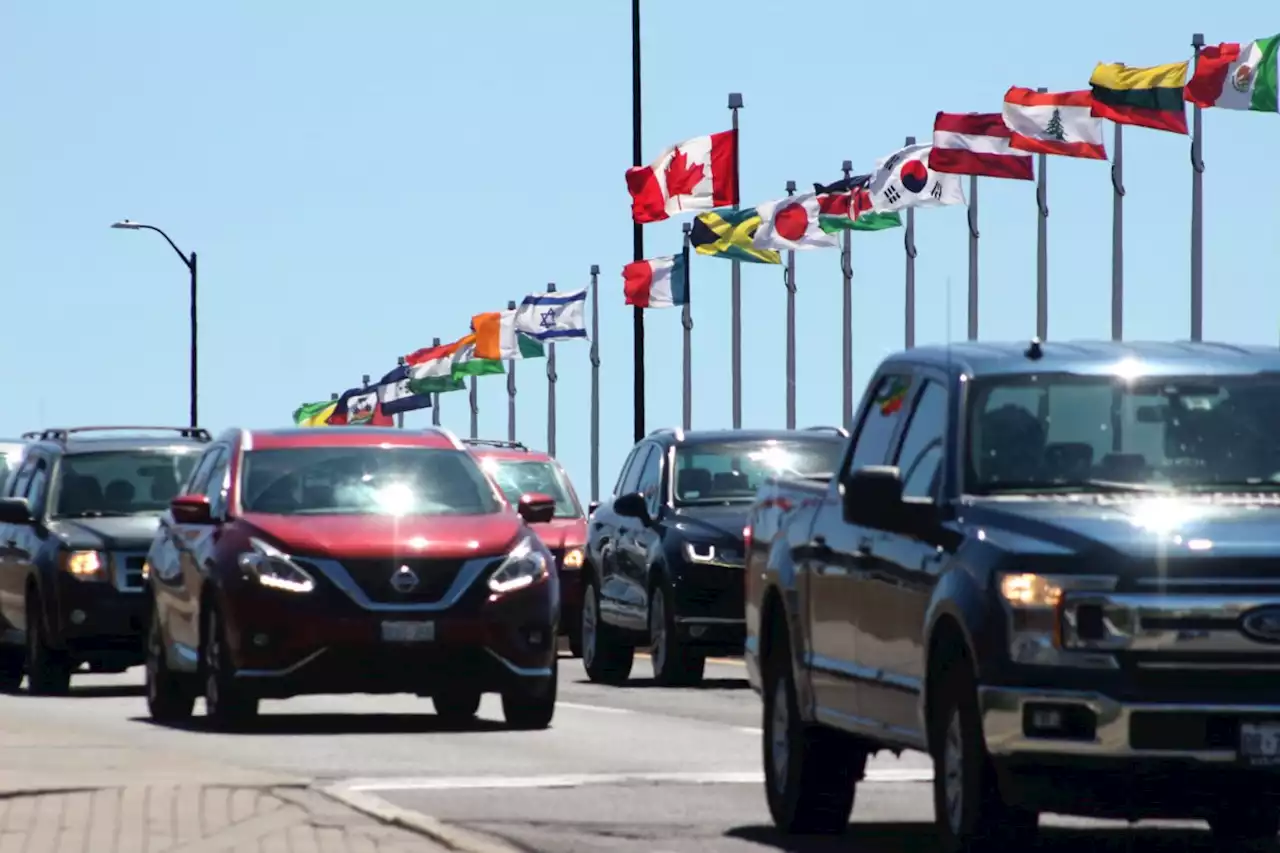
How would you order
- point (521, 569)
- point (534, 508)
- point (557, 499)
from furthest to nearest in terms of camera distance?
1. point (557, 499)
2. point (534, 508)
3. point (521, 569)

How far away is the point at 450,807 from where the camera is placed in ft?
47.3

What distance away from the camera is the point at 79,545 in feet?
82.5

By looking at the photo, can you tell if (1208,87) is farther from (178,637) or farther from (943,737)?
(943,737)

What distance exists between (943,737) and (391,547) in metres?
8.13

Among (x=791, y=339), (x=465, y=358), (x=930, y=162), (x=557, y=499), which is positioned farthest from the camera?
(x=465, y=358)

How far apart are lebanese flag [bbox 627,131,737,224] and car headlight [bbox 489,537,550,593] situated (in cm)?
3339

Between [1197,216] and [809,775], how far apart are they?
108 feet

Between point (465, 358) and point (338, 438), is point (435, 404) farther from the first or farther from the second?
point (338, 438)

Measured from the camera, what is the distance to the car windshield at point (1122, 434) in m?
12.1

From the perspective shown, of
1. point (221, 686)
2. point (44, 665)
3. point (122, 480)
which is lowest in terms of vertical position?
point (44, 665)

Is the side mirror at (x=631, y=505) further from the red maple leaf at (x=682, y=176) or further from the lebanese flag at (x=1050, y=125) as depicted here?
the red maple leaf at (x=682, y=176)

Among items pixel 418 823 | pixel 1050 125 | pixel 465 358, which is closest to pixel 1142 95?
pixel 1050 125

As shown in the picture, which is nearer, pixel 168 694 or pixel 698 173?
pixel 168 694

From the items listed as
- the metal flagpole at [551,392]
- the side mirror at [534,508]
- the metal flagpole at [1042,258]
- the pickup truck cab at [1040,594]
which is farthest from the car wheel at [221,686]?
the metal flagpole at [551,392]
